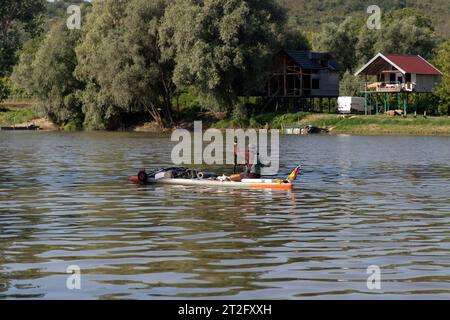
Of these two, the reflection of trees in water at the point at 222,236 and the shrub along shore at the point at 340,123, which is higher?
the shrub along shore at the point at 340,123

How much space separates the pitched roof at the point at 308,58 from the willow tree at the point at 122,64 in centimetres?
1653

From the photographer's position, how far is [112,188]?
38.4 meters

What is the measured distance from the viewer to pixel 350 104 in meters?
109

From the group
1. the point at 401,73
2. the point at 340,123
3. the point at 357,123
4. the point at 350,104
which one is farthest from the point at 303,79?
the point at 357,123

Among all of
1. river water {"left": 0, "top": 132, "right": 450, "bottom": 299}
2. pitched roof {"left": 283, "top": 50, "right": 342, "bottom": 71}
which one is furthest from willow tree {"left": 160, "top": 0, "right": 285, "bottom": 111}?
river water {"left": 0, "top": 132, "right": 450, "bottom": 299}

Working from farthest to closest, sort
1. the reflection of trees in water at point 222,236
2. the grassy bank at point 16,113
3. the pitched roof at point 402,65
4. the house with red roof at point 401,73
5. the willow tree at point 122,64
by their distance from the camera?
the grassy bank at point 16,113
the willow tree at point 122,64
the pitched roof at point 402,65
the house with red roof at point 401,73
the reflection of trees in water at point 222,236

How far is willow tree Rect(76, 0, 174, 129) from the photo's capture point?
106 metres

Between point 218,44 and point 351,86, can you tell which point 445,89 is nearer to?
point 351,86

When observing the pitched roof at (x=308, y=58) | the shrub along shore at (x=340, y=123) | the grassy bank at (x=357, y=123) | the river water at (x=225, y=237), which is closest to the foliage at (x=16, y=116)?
the shrub along shore at (x=340, y=123)

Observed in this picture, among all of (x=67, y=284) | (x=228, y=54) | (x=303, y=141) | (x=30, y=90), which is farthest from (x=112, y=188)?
(x=30, y=90)

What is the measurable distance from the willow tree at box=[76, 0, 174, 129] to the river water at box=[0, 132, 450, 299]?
196ft

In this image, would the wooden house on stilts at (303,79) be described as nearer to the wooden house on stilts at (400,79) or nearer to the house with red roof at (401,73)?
the wooden house on stilts at (400,79)

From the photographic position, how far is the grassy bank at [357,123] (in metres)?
95.6

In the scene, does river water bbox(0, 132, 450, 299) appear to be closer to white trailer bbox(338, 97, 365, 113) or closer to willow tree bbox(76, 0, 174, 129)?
willow tree bbox(76, 0, 174, 129)
